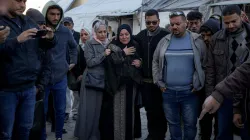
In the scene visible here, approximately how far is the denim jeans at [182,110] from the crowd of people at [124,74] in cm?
1

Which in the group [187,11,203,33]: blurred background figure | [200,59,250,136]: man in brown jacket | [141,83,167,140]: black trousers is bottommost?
[141,83,167,140]: black trousers

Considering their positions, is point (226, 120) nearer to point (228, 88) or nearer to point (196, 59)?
point (196, 59)

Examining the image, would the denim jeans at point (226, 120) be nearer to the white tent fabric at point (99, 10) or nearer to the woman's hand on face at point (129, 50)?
the woman's hand on face at point (129, 50)

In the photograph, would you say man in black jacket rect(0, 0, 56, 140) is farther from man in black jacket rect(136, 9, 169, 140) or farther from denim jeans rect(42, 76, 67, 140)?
man in black jacket rect(136, 9, 169, 140)

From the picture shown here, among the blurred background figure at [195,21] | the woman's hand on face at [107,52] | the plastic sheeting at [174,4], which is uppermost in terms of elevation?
the plastic sheeting at [174,4]

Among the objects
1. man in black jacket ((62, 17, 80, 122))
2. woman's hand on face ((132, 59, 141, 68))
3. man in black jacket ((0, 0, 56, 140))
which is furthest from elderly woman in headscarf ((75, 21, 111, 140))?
man in black jacket ((62, 17, 80, 122))

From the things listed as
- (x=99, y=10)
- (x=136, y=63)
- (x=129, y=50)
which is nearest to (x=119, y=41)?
(x=129, y=50)

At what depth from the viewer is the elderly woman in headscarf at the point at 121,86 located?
Answer: 4.55m

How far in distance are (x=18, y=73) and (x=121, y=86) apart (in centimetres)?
177

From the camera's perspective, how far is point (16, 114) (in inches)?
133

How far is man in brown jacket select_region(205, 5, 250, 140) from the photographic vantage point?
3619mm

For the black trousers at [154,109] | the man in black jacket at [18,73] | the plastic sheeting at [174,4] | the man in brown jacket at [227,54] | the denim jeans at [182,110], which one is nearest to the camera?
the man in black jacket at [18,73]

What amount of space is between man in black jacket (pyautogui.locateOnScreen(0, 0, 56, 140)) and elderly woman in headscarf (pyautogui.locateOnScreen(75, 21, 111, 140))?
1.29 metres

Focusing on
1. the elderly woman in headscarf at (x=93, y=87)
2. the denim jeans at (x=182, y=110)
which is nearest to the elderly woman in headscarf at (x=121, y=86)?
the elderly woman in headscarf at (x=93, y=87)
